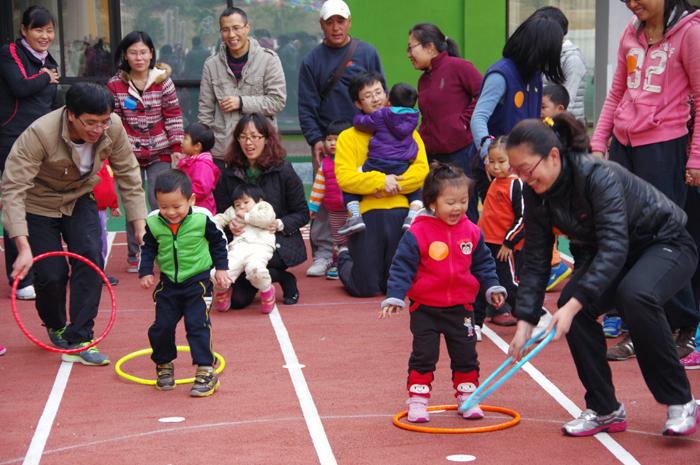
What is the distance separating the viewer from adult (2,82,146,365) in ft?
22.2

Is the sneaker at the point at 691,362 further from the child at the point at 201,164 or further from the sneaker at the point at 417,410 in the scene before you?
the child at the point at 201,164

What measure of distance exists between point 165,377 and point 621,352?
2.72m

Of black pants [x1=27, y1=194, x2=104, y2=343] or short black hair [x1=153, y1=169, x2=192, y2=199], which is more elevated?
short black hair [x1=153, y1=169, x2=192, y2=199]

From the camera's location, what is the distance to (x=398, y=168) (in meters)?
8.91

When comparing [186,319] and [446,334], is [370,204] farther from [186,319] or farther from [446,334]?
[446,334]

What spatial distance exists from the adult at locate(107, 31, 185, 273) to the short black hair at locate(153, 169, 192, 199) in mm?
3396

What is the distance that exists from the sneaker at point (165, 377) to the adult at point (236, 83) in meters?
3.43

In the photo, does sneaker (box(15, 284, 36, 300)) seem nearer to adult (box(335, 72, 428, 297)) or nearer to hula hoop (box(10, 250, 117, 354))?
hula hoop (box(10, 250, 117, 354))

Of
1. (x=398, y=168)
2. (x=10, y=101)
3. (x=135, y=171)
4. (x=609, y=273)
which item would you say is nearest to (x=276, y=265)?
(x=398, y=168)

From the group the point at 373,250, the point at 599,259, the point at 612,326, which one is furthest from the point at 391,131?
the point at 599,259

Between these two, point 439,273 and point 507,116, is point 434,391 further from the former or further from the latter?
point 507,116

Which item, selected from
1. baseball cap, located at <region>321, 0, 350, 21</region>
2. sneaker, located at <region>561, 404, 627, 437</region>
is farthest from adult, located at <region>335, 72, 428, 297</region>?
sneaker, located at <region>561, 404, 627, 437</region>

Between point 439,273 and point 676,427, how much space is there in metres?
1.39

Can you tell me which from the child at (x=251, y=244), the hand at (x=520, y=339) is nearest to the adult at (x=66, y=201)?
the child at (x=251, y=244)
